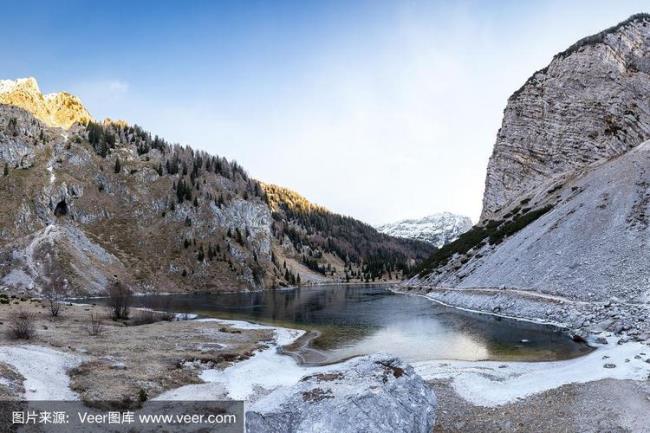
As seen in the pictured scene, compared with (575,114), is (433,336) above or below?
below

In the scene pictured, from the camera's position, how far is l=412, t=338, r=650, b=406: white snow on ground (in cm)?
2373

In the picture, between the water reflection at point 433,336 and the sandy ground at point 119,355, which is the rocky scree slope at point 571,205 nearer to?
the water reflection at point 433,336

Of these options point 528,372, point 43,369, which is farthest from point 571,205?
point 43,369

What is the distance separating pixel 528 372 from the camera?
2856cm

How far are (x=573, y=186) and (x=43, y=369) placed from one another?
95.8 m

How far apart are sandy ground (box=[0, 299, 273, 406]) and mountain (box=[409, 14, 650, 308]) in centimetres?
4248

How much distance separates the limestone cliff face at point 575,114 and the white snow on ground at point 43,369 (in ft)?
358

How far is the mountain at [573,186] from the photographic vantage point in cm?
5681

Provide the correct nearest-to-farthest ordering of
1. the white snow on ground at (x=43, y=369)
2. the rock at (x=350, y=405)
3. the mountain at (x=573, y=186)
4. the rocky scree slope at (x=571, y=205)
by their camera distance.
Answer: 1. the rock at (x=350, y=405)
2. the white snow on ground at (x=43, y=369)
3. the rocky scree slope at (x=571, y=205)
4. the mountain at (x=573, y=186)

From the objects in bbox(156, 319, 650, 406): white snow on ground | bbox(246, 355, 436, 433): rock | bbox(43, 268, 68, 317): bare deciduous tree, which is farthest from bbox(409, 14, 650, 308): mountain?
bbox(43, 268, 68, 317): bare deciduous tree

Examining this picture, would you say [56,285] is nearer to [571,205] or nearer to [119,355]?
[119,355]

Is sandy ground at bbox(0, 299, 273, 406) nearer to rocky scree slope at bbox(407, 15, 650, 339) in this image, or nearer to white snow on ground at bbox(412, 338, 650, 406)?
white snow on ground at bbox(412, 338, 650, 406)

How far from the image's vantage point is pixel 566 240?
6500 centimetres

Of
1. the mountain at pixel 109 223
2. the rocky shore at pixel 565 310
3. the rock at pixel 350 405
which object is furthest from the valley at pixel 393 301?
the mountain at pixel 109 223
